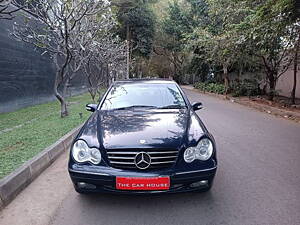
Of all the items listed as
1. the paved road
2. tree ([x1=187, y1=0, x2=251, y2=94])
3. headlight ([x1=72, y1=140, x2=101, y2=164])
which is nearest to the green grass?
the paved road

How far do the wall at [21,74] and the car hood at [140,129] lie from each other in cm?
764

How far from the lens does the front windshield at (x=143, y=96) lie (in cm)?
470

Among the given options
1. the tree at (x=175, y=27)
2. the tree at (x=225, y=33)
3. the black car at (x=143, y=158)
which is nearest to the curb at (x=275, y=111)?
the tree at (x=225, y=33)

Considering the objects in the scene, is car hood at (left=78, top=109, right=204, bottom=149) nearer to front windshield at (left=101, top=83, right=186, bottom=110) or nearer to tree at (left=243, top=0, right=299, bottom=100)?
front windshield at (left=101, top=83, right=186, bottom=110)

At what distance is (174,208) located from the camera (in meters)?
3.36

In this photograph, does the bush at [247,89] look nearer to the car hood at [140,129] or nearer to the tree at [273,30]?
the tree at [273,30]

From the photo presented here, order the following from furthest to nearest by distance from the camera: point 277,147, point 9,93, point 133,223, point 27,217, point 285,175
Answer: point 9,93 → point 277,147 → point 285,175 → point 27,217 → point 133,223

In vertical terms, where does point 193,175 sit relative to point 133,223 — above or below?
above

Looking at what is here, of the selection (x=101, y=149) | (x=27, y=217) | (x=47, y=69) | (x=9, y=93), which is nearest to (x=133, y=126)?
(x=101, y=149)

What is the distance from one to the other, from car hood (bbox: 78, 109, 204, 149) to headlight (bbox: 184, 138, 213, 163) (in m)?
0.12

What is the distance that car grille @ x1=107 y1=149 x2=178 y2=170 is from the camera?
3217 millimetres

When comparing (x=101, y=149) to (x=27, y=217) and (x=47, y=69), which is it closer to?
(x=27, y=217)

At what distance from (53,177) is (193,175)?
232cm

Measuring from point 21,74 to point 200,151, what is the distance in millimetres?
10348
